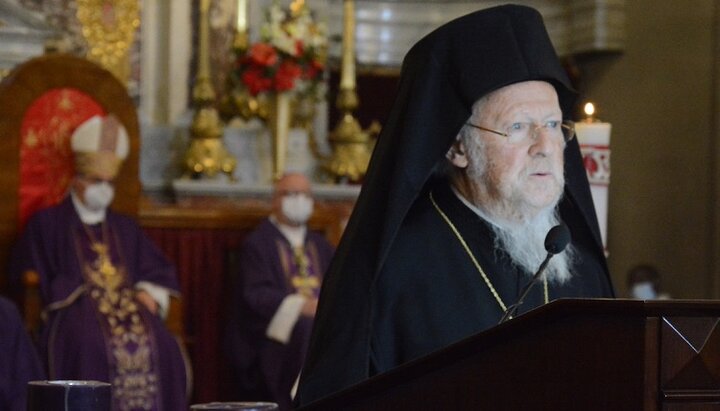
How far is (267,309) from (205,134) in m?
2.08

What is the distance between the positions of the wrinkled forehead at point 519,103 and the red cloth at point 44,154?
566cm

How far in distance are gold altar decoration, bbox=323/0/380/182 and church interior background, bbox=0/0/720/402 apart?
2cm

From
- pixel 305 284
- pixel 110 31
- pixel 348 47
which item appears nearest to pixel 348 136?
pixel 348 47

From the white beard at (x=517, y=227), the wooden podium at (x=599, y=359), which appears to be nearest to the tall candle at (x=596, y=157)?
the white beard at (x=517, y=227)

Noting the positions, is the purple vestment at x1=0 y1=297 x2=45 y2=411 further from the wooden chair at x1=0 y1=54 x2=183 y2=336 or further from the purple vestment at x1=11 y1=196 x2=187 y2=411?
the wooden chair at x1=0 y1=54 x2=183 y2=336

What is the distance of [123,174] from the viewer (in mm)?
9445

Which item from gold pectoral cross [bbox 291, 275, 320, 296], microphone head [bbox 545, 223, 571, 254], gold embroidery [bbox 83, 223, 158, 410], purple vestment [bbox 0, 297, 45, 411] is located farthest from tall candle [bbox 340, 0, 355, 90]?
microphone head [bbox 545, 223, 571, 254]

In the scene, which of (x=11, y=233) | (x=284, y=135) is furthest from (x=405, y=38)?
(x=11, y=233)

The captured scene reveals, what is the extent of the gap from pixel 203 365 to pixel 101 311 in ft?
3.97

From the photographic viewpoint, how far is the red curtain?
957 cm

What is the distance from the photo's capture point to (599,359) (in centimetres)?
221

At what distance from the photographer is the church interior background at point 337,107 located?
1074 cm

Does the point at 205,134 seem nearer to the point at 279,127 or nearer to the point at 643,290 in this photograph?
the point at 279,127

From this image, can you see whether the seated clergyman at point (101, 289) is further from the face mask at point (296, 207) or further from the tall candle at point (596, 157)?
the tall candle at point (596, 157)
